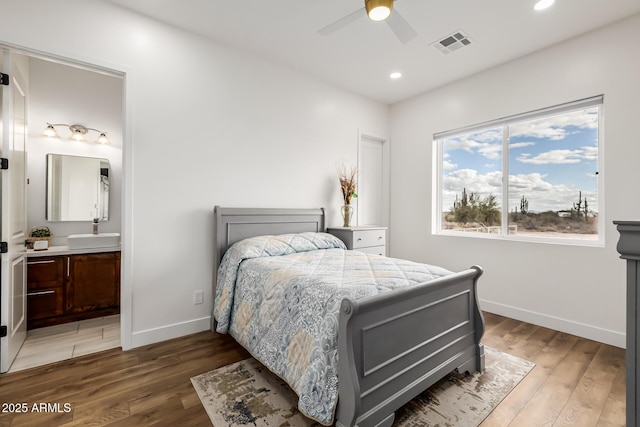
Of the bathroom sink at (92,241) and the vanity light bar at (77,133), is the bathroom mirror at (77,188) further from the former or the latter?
the bathroom sink at (92,241)

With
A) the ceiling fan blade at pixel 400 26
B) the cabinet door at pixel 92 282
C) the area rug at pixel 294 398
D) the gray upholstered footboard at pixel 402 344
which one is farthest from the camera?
the cabinet door at pixel 92 282

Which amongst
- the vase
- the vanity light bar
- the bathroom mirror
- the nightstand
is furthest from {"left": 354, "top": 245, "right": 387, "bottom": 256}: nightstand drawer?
the vanity light bar

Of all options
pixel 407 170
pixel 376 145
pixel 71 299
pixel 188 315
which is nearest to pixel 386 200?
pixel 407 170

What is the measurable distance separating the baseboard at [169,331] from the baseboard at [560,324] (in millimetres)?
3164

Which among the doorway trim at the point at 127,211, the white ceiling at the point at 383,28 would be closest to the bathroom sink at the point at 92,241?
the doorway trim at the point at 127,211

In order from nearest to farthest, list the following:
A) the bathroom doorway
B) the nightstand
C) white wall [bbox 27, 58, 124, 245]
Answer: the bathroom doorway < white wall [bbox 27, 58, 124, 245] < the nightstand

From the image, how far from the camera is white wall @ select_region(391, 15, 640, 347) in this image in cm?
259

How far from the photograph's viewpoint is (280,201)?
3420 mm

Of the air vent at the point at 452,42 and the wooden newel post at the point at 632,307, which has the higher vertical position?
the air vent at the point at 452,42

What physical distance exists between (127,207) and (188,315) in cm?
113

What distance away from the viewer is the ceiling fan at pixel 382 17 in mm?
1771

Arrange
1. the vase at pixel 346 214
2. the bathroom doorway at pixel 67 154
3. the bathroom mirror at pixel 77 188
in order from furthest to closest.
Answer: the vase at pixel 346 214 < the bathroom mirror at pixel 77 188 < the bathroom doorway at pixel 67 154

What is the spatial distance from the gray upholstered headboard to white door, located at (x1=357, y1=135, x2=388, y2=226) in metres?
1.06

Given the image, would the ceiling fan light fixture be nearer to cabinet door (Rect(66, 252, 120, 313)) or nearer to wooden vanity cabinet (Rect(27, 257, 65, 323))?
cabinet door (Rect(66, 252, 120, 313))
